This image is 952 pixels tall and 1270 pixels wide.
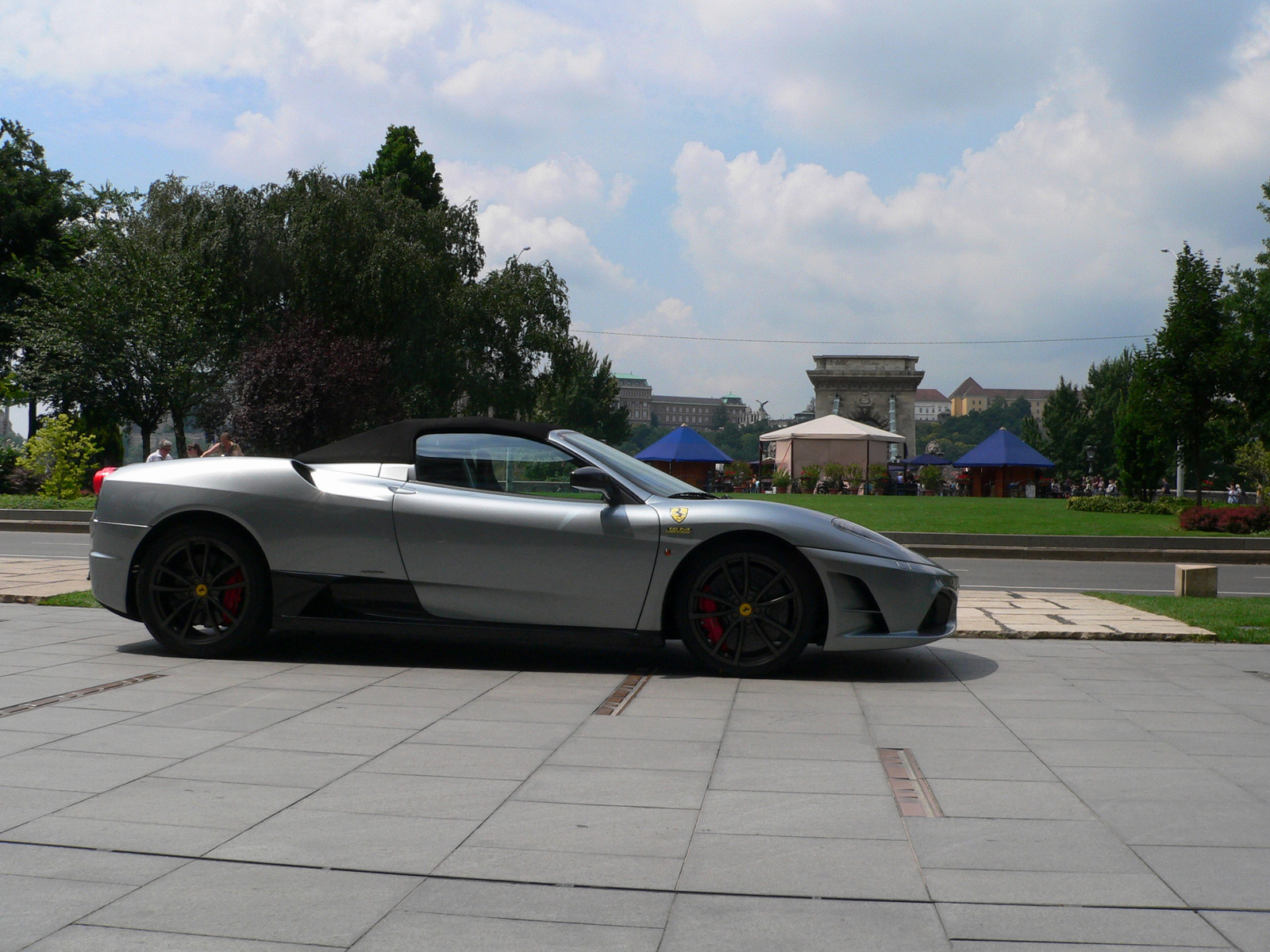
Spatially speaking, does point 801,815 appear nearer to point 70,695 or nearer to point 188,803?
point 188,803

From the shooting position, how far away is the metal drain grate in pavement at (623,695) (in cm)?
518

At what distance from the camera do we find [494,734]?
183 inches

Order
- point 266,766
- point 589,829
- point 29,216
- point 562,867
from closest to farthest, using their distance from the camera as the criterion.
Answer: point 562,867 → point 589,829 → point 266,766 → point 29,216

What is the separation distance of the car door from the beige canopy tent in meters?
37.7

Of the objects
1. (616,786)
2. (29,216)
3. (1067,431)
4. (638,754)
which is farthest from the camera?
(1067,431)

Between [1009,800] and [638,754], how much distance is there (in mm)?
1389

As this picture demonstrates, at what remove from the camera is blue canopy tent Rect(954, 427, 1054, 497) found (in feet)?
142

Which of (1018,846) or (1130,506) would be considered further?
(1130,506)

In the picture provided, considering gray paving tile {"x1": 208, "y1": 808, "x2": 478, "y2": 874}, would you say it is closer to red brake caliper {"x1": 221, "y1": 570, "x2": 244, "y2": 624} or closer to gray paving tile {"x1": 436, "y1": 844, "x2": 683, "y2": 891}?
gray paving tile {"x1": 436, "y1": 844, "x2": 683, "y2": 891}

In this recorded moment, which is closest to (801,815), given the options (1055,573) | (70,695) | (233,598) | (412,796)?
(412,796)

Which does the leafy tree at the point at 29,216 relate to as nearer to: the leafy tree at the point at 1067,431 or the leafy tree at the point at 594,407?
the leafy tree at the point at 594,407

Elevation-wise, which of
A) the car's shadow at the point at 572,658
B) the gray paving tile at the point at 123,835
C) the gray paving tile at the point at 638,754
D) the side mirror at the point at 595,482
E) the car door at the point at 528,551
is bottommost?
the car's shadow at the point at 572,658

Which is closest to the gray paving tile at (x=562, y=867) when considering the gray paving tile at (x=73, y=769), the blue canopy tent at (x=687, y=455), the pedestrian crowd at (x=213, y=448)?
the gray paving tile at (x=73, y=769)

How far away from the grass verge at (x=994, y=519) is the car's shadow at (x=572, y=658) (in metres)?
10.6
